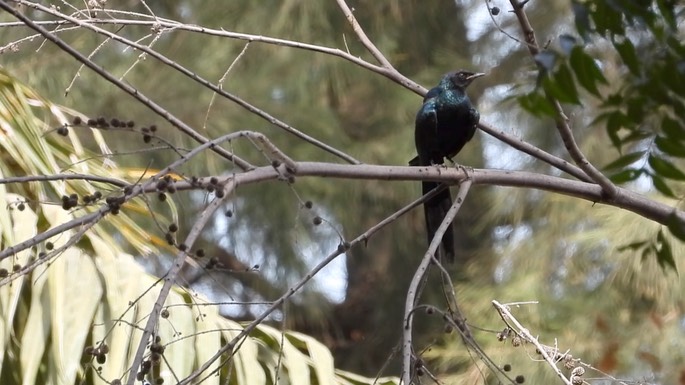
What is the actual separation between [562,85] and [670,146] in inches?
5.2

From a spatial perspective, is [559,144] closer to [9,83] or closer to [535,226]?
[535,226]

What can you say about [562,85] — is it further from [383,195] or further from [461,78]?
[383,195]

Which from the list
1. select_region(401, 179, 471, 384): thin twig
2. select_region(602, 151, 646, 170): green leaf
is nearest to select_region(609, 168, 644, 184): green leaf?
select_region(602, 151, 646, 170): green leaf

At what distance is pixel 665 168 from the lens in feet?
3.75

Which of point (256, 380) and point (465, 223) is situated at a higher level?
point (465, 223)

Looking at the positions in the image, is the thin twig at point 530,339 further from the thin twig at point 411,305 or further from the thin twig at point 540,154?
the thin twig at point 540,154

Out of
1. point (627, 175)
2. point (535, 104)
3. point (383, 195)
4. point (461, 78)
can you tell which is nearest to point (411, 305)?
point (627, 175)

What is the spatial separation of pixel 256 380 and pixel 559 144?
3248 millimetres

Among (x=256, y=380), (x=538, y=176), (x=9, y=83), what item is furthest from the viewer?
(x=9, y=83)

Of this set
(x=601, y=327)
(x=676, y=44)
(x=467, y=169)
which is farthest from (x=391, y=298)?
(x=676, y=44)

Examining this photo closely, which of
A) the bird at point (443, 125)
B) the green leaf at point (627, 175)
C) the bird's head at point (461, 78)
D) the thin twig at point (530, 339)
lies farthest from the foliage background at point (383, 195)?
the green leaf at point (627, 175)

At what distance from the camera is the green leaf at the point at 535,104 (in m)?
1.10

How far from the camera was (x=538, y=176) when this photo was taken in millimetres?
2146

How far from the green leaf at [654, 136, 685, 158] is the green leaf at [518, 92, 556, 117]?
0.38 ft
